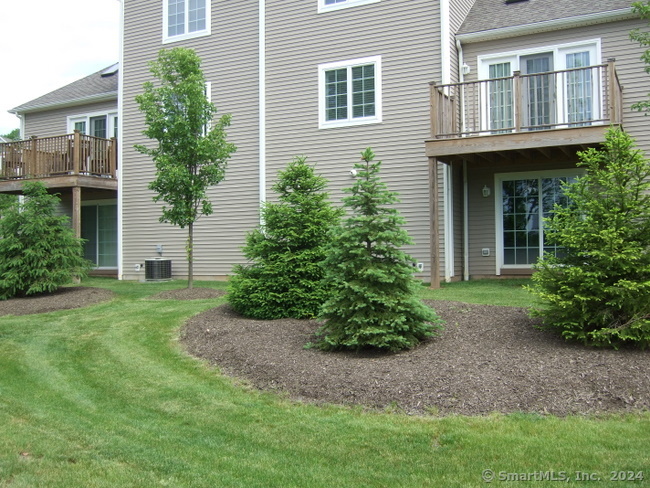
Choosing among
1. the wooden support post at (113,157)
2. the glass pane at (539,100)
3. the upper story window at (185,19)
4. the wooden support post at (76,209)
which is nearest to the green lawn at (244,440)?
the glass pane at (539,100)

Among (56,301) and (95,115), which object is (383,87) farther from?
(95,115)

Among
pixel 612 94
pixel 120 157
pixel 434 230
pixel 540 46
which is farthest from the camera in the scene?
pixel 120 157

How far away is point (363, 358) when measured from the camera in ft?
20.1

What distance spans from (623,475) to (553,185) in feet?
30.4

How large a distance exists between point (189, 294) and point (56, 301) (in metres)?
2.43

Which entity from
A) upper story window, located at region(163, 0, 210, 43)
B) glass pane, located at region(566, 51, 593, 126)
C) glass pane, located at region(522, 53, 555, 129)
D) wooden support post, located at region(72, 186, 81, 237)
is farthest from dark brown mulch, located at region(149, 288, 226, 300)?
glass pane, located at region(566, 51, 593, 126)

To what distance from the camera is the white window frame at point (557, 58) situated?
1150cm

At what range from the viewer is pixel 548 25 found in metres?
11.9

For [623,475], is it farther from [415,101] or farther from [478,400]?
[415,101]

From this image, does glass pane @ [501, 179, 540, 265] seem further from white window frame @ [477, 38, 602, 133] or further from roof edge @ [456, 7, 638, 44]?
roof edge @ [456, 7, 638, 44]

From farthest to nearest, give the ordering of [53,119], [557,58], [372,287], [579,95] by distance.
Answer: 1. [53,119]
2. [557,58]
3. [579,95]
4. [372,287]

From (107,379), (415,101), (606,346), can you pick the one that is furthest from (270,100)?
(606,346)

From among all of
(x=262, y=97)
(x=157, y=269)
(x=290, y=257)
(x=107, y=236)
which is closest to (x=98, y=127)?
(x=107, y=236)

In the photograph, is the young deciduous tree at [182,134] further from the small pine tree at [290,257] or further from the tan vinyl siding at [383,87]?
the tan vinyl siding at [383,87]
